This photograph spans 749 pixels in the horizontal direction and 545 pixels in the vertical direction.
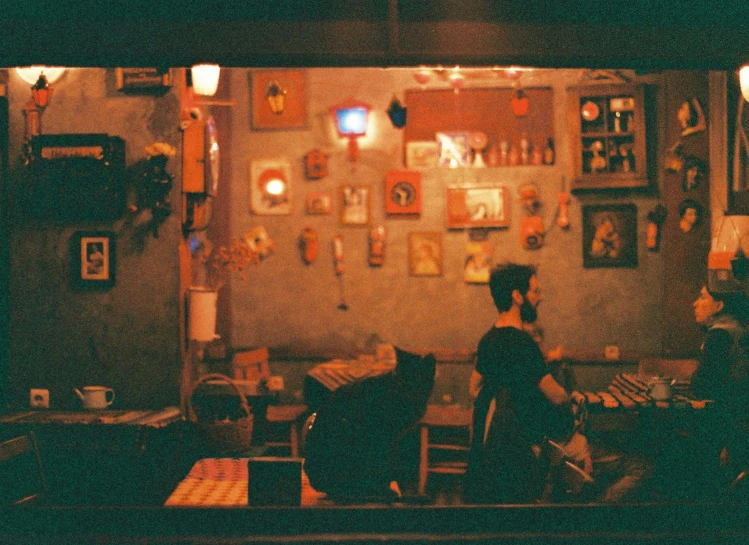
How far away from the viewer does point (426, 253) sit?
8.43 metres

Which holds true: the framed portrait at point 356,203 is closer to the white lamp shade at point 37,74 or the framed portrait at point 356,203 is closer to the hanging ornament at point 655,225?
the hanging ornament at point 655,225

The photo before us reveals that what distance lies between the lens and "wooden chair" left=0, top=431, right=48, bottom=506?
16.0 ft

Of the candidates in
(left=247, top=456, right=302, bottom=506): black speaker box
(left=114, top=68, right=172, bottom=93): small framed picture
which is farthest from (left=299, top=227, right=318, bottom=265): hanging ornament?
(left=247, top=456, right=302, bottom=506): black speaker box

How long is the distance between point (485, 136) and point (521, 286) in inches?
153

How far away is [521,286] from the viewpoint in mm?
4734

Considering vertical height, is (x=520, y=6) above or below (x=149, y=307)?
above

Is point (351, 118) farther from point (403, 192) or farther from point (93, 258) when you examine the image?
point (93, 258)

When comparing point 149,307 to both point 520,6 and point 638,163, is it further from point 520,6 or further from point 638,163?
point 638,163

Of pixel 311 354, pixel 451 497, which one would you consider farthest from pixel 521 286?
pixel 311 354

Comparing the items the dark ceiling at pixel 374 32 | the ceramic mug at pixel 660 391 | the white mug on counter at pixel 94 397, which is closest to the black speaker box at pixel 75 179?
the white mug on counter at pixel 94 397

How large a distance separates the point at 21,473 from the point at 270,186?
12.7 feet

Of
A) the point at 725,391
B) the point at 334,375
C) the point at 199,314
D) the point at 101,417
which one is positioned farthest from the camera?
the point at 334,375

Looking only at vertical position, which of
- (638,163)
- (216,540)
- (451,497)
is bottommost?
(451,497)

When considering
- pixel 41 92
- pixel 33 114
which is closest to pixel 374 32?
pixel 41 92
